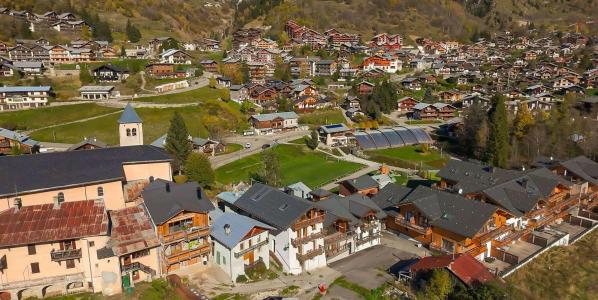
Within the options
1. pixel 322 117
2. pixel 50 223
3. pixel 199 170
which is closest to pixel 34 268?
pixel 50 223

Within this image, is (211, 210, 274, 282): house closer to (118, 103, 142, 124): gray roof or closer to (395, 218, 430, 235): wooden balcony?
(395, 218, 430, 235): wooden balcony

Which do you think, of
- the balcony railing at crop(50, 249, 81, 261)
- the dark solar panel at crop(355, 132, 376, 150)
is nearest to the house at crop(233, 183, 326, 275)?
the balcony railing at crop(50, 249, 81, 261)

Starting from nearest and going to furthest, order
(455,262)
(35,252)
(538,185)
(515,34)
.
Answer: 1. (35,252)
2. (455,262)
3. (538,185)
4. (515,34)

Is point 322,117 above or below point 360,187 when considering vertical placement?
above

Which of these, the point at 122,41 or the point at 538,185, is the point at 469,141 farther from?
the point at 122,41

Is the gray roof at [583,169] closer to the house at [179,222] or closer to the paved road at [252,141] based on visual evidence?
the house at [179,222]

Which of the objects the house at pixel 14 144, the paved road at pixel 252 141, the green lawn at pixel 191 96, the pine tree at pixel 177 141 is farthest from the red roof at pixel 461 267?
the green lawn at pixel 191 96

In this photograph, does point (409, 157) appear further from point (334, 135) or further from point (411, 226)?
point (411, 226)

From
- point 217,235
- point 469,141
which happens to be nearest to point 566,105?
point 469,141
